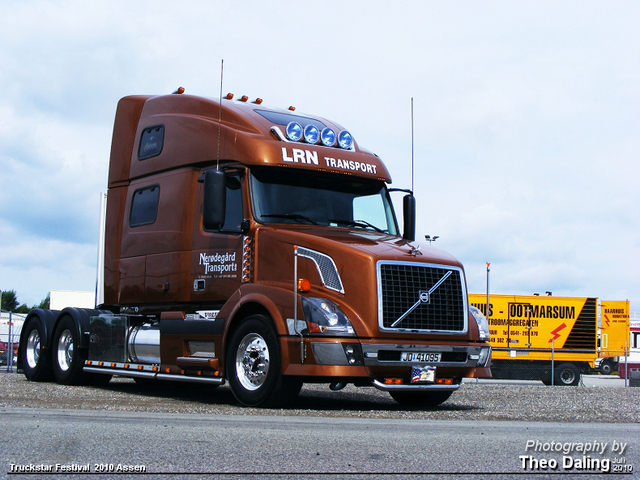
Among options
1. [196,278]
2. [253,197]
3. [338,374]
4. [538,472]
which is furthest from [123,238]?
[538,472]

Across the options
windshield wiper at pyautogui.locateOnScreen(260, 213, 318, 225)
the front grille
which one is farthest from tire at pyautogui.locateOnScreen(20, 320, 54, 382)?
the front grille

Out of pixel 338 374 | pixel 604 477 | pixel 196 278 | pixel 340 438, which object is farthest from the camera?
pixel 196 278

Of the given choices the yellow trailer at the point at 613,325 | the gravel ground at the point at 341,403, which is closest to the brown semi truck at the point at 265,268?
the gravel ground at the point at 341,403

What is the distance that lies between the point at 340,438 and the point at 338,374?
264cm

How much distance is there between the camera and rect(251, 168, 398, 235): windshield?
1071 cm

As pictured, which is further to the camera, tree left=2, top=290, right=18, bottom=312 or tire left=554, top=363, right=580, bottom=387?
tree left=2, top=290, right=18, bottom=312

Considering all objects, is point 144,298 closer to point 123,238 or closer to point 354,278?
point 123,238

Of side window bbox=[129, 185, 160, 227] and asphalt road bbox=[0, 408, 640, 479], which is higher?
side window bbox=[129, 185, 160, 227]

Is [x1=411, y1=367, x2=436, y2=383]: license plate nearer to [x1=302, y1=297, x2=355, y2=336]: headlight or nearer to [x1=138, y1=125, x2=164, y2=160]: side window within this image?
[x1=302, y1=297, x2=355, y2=336]: headlight

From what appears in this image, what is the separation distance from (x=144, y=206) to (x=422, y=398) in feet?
16.7

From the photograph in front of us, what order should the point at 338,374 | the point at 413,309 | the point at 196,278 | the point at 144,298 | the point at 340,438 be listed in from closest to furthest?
1. the point at 340,438
2. the point at 338,374
3. the point at 413,309
4. the point at 196,278
5. the point at 144,298

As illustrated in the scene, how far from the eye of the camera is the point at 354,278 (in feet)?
31.6

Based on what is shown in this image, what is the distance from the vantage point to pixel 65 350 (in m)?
14.5

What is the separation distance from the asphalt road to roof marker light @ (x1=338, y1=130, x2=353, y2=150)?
4409 mm
